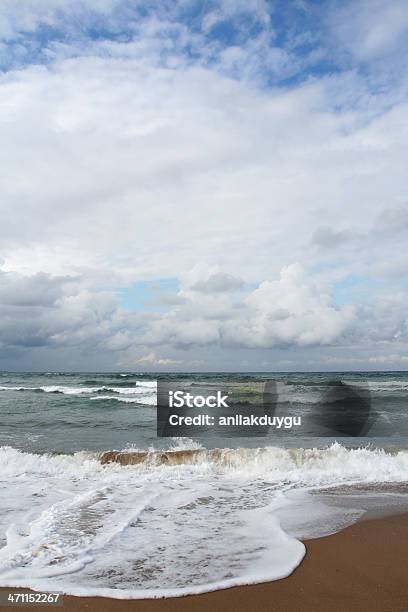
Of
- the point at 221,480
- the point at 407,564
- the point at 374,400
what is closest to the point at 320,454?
the point at 221,480

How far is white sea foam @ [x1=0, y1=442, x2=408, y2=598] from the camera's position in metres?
4.91

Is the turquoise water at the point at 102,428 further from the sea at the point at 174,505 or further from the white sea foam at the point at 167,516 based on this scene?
the white sea foam at the point at 167,516

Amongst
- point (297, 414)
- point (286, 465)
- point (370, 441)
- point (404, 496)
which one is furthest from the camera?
point (297, 414)

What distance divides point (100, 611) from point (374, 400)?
98.5 feet

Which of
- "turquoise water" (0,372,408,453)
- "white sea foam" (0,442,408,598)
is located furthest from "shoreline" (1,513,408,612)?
"turquoise water" (0,372,408,453)

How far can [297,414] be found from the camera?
23281 millimetres

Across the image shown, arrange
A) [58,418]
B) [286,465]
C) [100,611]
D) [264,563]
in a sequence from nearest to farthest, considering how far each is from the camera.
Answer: [100,611] → [264,563] → [286,465] → [58,418]

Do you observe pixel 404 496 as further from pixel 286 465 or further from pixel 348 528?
pixel 286 465

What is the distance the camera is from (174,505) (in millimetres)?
7977

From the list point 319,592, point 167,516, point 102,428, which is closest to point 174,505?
point 167,516

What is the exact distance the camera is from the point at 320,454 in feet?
39.1

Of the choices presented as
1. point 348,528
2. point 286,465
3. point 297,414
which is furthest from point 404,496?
point 297,414

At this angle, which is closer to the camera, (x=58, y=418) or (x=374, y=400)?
(x=58, y=418)

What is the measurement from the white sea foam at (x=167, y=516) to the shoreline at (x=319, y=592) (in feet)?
0.50
